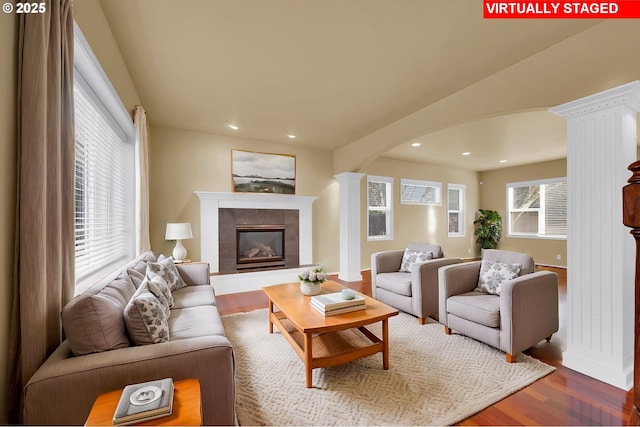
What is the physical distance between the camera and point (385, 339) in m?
2.21

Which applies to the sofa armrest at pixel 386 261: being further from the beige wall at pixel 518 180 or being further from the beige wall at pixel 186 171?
the beige wall at pixel 518 180

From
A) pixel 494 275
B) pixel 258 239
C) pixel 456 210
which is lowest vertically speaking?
pixel 494 275

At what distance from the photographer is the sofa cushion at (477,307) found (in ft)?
7.86

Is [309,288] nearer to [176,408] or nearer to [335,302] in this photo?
[335,302]

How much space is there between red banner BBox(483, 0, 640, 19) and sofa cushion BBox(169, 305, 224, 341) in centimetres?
287

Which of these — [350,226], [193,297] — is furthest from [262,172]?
[193,297]

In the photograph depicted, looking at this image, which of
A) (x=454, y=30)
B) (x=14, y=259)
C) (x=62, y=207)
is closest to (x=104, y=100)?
(x=62, y=207)

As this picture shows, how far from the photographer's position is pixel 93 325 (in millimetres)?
1349

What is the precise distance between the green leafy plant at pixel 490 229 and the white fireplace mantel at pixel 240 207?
5102 millimetres

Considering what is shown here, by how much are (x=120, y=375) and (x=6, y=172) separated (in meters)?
0.97

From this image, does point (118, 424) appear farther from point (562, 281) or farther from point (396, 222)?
point (562, 281)

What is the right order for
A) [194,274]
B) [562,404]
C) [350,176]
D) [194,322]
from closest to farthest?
[562,404] → [194,322] → [194,274] → [350,176]

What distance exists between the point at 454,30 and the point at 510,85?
901 millimetres

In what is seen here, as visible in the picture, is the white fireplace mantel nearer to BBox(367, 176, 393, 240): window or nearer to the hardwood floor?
BBox(367, 176, 393, 240): window
